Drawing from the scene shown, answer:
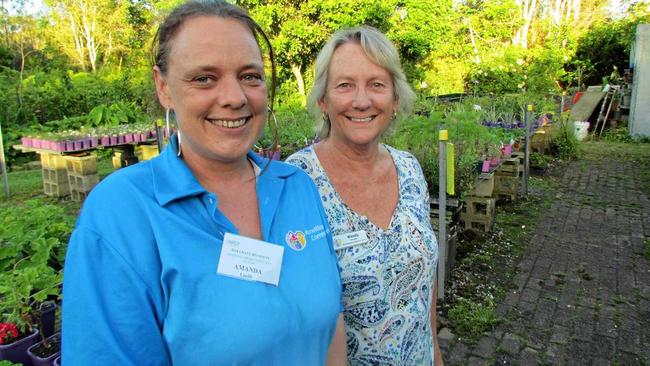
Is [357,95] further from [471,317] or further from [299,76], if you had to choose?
[299,76]

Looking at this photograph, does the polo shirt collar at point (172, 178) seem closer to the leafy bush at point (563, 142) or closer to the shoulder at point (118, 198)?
the shoulder at point (118, 198)

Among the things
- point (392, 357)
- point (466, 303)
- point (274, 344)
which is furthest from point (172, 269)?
point (466, 303)

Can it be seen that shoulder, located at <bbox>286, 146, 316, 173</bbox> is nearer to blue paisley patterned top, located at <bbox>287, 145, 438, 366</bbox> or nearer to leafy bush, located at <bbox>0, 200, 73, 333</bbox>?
blue paisley patterned top, located at <bbox>287, 145, 438, 366</bbox>

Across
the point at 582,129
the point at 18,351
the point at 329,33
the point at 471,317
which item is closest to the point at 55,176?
the point at 18,351

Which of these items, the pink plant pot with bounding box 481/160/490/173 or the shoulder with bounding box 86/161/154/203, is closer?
the shoulder with bounding box 86/161/154/203

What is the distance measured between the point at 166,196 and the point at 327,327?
525 mm

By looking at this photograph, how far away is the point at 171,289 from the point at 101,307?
0.13 meters

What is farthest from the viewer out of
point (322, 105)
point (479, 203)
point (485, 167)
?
point (479, 203)

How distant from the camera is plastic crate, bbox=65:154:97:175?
7.26 m

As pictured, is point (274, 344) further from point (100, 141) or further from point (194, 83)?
point (100, 141)

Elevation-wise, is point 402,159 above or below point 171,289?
above

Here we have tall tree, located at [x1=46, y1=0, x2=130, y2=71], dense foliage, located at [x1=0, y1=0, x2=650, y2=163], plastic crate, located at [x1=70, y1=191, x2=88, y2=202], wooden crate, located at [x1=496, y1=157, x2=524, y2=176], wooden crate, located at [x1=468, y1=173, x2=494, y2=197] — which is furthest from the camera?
tall tree, located at [x1=46, y1=0, x2=130, y2=71]

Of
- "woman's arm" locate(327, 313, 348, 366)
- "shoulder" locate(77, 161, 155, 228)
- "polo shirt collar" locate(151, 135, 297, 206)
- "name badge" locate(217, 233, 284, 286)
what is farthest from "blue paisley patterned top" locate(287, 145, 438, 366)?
"shoulder" locate(77, 161, 155, 228)

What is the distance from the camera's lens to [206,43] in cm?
104
